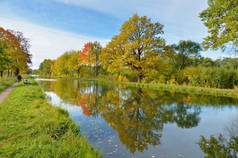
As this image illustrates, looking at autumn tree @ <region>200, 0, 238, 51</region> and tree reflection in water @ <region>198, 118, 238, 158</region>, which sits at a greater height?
autumn tree @ <region>200, 0, 238, 51</region>

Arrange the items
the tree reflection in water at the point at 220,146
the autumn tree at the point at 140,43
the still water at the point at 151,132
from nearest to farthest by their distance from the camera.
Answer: the tree reflection in water at the point at 220,146 → the still water at the point at 151,132 → the autumn tree at the point at 140,43

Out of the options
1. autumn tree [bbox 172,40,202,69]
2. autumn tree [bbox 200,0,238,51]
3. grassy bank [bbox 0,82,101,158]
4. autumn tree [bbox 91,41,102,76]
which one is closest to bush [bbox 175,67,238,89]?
autumn tree [bbox 200,0,238,51]

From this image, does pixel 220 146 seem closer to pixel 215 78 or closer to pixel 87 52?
pixel 215 78

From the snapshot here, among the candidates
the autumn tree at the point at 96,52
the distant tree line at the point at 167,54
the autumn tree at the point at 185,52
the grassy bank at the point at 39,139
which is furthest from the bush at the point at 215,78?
the autumn tree at the point at 96,52

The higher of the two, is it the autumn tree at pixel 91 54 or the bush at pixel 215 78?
the autumn tree at pixel 91 54

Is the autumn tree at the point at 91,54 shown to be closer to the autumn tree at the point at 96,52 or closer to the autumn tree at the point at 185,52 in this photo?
the autumn tree at the point at 96,52

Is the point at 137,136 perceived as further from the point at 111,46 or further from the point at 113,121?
the point at 111,46

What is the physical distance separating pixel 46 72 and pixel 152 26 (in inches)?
3297

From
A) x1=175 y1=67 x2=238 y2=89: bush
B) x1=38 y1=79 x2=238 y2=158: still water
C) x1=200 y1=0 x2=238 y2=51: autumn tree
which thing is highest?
x1=200 y1=0 x2=238 y2=51: autumn tree

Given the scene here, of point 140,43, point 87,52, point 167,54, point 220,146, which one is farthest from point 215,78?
point 87,52

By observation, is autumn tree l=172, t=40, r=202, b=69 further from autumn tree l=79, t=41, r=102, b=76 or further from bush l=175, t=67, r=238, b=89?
autumn tree l=79, t=41, r=102, b=76

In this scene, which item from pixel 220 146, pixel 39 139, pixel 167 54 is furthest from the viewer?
pixel 167 54

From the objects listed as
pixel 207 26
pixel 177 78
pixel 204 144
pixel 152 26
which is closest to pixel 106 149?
pixel 204 144

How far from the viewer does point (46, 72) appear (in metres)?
85.2
